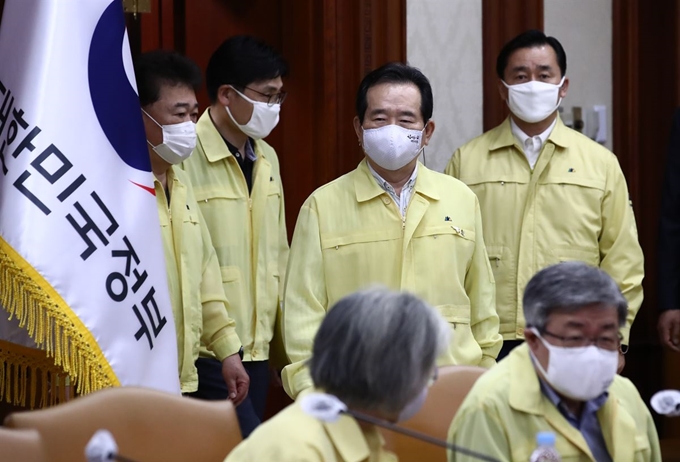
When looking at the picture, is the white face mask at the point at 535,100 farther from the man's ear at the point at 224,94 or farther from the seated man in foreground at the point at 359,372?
the seated man in foreground at the point at 359,372

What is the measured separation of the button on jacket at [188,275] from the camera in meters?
3.68

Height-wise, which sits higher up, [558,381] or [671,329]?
[558,381]

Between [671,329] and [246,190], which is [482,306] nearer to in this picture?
[246,190]

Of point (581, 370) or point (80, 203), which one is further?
point (80, 203)

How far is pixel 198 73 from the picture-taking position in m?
3.82

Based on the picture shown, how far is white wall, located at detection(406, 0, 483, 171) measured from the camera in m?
4.92

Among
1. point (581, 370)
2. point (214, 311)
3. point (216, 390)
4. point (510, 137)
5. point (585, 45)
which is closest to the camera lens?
point (581, 370)

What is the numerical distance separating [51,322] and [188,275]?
551 millimetres

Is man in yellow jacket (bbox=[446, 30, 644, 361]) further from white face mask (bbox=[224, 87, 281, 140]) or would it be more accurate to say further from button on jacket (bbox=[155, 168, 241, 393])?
button on jacket (bbox=[155, 168, 241, 393])

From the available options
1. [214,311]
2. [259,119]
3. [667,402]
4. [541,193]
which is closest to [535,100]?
[541,193]

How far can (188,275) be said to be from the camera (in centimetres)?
370

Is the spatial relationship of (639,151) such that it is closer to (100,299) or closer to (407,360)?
(100,299)

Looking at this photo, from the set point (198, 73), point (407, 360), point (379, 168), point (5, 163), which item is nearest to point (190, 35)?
point (198, 73)

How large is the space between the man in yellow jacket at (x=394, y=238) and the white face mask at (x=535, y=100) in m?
0.64
